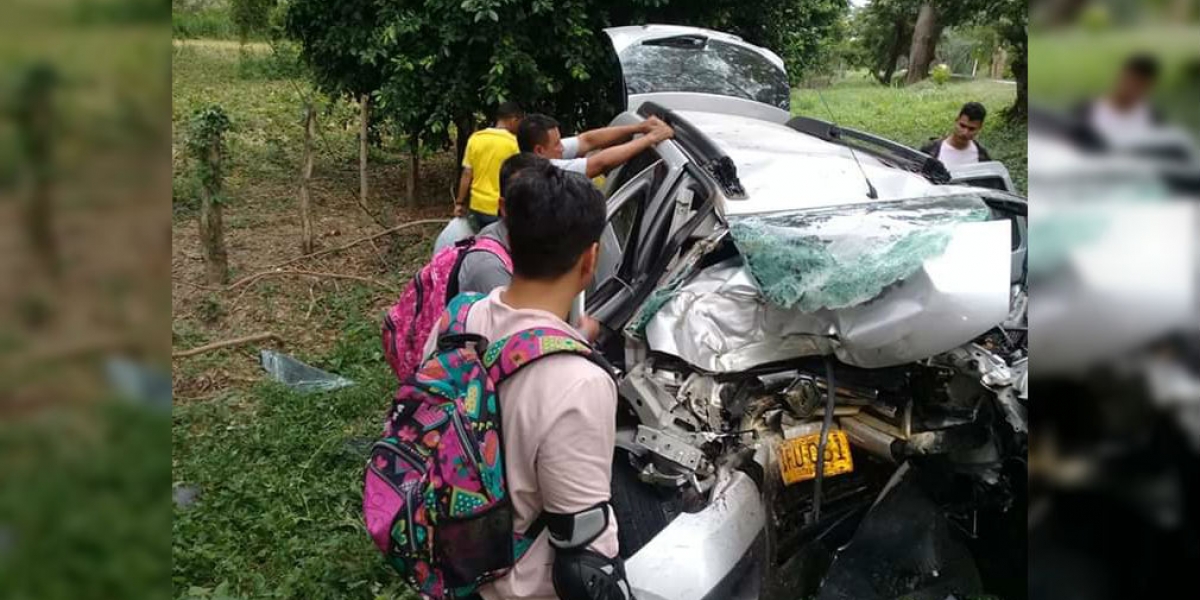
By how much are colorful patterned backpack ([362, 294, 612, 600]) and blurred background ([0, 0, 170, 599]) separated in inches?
36.1

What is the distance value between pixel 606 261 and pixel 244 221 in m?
6.43

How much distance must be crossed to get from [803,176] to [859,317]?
1.12 metres

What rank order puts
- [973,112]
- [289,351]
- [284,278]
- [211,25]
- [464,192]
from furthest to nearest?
1. [211,25]
2. [284,278]
3. [289,351]
4. [973,112]
5. [464,192]

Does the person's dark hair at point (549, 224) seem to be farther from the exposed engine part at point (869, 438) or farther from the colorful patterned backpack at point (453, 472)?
the exposed engine part at point (869, 438)

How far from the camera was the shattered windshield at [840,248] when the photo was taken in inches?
113

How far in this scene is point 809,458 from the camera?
9.85 feet

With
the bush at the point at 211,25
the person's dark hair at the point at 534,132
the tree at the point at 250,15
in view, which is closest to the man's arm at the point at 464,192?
the person's dark hair at the point at 534,132

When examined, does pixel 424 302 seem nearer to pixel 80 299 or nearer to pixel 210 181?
pixel 80 299

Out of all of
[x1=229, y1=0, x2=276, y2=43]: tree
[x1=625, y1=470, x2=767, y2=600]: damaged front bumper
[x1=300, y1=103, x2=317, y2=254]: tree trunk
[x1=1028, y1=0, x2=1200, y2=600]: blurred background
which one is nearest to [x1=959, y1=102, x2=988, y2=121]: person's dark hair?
[x1=625, y1=470, x2=767, y2=600]: damaged front bumper

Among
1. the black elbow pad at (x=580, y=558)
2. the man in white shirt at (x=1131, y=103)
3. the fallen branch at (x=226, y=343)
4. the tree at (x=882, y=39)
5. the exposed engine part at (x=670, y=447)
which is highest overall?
the tree at (x=882, y=39)

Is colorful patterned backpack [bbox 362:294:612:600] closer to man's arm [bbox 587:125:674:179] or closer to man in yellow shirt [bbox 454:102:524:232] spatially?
man's arm [bbox 587:125:674:179]

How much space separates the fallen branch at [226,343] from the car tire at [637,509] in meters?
3.71

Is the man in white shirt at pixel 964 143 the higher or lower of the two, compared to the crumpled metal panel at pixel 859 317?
higher

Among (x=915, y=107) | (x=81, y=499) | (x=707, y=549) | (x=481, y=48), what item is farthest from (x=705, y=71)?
(x=915, y=107)
